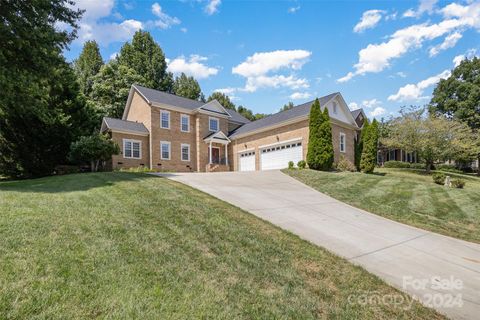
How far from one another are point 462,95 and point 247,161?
32678 millimetres

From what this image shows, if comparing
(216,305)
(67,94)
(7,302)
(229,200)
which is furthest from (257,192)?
(67,94)

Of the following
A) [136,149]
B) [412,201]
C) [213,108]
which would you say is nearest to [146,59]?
[213,108]

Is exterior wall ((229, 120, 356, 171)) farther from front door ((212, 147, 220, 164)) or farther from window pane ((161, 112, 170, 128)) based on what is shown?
window pane ((161, 112, 170, 128))

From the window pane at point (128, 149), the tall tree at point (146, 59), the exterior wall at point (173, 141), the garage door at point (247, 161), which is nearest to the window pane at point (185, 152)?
the exterior wall at point (173, 141)

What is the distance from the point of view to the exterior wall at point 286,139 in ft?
69.1

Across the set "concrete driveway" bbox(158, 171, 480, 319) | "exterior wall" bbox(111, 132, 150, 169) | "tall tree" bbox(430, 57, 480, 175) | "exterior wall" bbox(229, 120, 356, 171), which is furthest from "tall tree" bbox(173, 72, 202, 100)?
"concrete driveway" bbox(158, 171, 480, 319)

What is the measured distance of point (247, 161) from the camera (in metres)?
25.3

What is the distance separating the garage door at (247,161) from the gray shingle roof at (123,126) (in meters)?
9.09

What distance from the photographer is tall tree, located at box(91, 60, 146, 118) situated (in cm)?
3256

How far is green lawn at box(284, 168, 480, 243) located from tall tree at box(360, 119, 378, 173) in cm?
767

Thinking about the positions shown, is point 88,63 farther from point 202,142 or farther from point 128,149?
point 202,142

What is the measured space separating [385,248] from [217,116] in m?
22.3

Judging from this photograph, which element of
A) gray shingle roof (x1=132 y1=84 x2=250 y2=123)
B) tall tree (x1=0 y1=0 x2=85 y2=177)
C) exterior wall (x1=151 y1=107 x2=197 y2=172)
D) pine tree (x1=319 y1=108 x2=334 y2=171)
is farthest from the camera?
gray shingle roof (x1=132 y1=84 x2=250 y2=123)

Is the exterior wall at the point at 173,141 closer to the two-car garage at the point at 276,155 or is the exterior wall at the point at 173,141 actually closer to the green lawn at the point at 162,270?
the two-car garage at the point at 276,155
